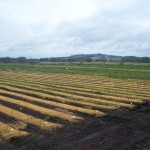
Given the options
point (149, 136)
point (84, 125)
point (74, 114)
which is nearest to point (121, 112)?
point (74, 114)

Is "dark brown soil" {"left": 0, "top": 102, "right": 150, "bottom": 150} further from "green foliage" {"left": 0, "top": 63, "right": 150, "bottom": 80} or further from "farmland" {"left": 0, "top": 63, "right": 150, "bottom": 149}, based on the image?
"green foliage" {"left": 0, "top": 63, "right": 150, "bottom": 80}

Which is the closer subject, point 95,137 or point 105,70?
point 95,137

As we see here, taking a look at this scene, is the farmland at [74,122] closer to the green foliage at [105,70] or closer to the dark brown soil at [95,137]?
the dark brown soil at [95,137]

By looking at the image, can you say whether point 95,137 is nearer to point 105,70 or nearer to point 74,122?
point 74,122

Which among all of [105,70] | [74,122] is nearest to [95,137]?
[74,122]

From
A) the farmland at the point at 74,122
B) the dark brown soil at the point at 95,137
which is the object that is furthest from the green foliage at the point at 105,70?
the dark brown soil at the point at 95,137

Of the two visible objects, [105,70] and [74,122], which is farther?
[105,70]

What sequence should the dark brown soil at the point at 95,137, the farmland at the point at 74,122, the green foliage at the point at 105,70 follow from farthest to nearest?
the green foliage at the point at 105,70 < the farmland at the point at 74,122 < the dark brown soil at the point at 95,137

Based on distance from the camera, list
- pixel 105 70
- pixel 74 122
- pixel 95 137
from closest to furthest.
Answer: pixel 95 137
pixel 74 122
pixel 105 70

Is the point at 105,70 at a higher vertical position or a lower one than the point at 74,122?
higher

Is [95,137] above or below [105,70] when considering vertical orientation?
below

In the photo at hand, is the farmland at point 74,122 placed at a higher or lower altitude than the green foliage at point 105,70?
lower

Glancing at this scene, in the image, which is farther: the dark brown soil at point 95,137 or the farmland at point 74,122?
the farmland at point 74,122

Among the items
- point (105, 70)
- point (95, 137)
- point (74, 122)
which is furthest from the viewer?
point (105, 70)
